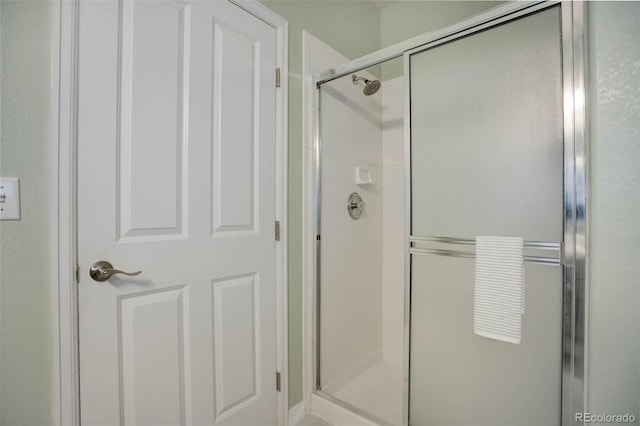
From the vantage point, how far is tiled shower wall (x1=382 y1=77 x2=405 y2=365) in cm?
234

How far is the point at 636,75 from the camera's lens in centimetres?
75

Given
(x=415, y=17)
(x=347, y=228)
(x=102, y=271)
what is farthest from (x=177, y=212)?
(x=415, y=17)

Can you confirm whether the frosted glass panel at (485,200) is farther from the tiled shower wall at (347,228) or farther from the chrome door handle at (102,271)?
the chrome door handle at (102,271)

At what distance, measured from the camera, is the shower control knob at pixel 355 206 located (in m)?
2.08

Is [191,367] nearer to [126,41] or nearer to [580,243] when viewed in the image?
[126,41]

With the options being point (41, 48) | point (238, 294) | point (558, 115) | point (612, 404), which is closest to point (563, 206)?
point (558, 115)

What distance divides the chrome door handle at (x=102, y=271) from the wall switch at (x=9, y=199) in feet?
0.80

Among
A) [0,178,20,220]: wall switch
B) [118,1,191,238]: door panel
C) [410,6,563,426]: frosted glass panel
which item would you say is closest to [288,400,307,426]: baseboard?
[410,6,563,426]: frosted glass panel

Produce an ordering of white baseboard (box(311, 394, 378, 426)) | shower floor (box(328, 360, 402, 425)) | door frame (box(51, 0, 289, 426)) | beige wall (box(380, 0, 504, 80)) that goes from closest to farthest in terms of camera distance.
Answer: door frame (box(51, 0, 289, 426)), white baseboard (box(311, 394, 378, 426)), shower floor (box(328, 360, 402, 425)), beige wall (box(380, 0, 504, 80))

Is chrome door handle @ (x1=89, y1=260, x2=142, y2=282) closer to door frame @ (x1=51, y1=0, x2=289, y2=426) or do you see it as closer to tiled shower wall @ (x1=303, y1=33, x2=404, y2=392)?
door frame @ (x1=51, y1=0, x2=289, y2=426)

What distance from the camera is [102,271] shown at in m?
1.00

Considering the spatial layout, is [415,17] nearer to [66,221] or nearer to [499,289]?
[499,289]

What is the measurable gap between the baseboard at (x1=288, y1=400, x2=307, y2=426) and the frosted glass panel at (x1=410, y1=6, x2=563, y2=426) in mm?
644

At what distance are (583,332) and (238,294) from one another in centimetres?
133
